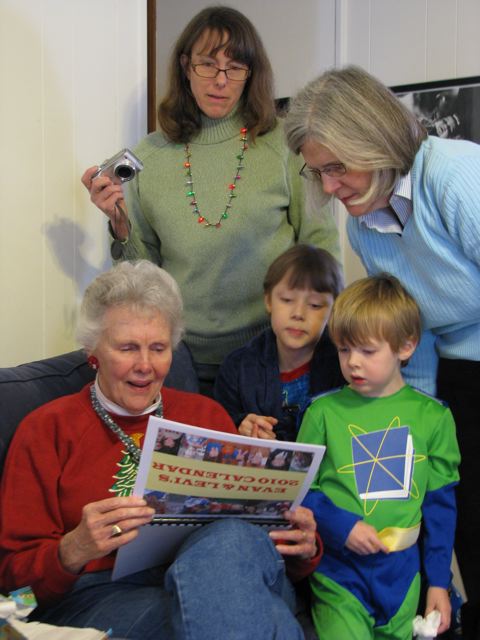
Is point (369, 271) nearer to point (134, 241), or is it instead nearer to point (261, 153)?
point (261, 153)

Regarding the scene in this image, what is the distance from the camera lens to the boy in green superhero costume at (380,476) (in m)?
1.68

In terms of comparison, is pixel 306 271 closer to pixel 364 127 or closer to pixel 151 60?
pixel 364 127

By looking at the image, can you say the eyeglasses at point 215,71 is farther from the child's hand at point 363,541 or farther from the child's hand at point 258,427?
the child's hand at point 363,541

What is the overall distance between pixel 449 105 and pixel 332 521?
2124mm

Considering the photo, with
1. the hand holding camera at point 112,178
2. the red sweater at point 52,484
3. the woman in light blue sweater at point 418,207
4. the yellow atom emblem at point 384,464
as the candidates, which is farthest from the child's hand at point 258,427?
the hand holding camera at point 112,178

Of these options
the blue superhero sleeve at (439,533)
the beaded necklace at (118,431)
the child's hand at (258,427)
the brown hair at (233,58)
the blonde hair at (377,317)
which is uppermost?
the brown hair at (233,58)

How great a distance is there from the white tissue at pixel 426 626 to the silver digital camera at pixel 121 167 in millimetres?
1197

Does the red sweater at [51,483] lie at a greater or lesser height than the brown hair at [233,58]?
lesser

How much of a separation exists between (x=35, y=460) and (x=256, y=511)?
16.7 inches

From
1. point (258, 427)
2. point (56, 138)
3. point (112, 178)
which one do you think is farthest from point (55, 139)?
point (258, 427)

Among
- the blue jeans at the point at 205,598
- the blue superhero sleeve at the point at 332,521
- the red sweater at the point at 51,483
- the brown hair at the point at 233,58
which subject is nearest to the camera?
the blue jeans at the point at 205,598

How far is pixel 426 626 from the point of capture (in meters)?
1.64

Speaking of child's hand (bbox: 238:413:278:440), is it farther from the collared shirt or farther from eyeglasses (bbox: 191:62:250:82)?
eyeglasses (bbox: 191:62:250:82)

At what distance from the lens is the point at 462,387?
1.79 metres
